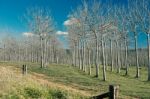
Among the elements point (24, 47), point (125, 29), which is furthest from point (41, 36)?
point (24, 47)

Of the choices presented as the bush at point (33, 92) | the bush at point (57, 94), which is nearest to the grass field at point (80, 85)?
the bush at point (57, 94)

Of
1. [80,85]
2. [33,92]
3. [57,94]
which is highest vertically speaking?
[33,92]

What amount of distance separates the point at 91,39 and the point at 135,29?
39.5 feet

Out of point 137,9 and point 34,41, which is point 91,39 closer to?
point 137,9

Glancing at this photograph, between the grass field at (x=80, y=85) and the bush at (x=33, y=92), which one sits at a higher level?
the bush at (x=33, y=92)

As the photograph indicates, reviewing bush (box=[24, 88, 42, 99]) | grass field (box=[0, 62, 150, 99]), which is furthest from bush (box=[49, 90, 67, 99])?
bush (box=[24, 88, 42, 99])

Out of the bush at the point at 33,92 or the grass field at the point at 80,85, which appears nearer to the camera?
the bush at the point at 33,92

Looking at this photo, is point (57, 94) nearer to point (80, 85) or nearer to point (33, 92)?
point (33, 92)

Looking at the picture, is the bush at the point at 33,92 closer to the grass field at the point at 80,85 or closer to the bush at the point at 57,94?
the grass field at the point at 80,85

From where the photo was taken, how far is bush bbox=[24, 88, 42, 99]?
622 inches

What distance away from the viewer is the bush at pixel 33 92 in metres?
15.8

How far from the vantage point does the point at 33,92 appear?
1605cm

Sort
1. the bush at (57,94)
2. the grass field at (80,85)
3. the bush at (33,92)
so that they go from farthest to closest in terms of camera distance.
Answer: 1. the grass field at (80,85)
2. the bush at (57,94)
3. the bush at (33,92)

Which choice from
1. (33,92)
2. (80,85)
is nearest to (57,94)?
(33,92)
